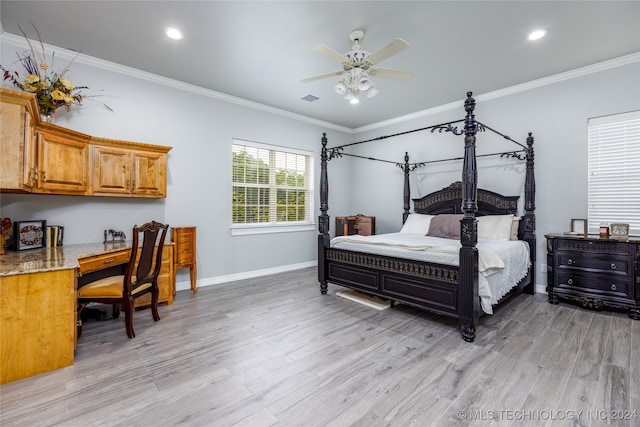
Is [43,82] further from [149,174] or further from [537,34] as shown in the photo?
[537,34]

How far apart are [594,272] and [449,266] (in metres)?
1.99

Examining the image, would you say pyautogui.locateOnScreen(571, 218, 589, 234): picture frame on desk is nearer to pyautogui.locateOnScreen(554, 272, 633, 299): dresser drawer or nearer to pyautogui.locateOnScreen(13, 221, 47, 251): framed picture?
pyautogui.locateOnScreen(554, 272, 633, 299): dresser drawer

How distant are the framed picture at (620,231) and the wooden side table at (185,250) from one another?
17.1ft

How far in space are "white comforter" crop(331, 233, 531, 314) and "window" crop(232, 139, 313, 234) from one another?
1.95m

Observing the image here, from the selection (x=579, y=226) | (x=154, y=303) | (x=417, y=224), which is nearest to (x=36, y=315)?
(x=154, y=303)

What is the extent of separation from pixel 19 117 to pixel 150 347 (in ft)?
7.32

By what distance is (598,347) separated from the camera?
8.07 ft

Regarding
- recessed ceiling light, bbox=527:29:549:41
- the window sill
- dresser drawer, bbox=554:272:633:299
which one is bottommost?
dresser drawer, bbox=554:272:633:299

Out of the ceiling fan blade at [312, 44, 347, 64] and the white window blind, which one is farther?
the white window blind

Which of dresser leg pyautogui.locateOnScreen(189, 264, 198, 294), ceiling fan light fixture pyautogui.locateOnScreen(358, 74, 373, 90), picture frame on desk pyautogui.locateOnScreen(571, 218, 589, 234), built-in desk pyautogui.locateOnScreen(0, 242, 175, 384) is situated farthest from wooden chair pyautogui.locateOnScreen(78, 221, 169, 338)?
picture frame on desk pyautogui.locateOnScreen(571, 218, 589, 234)

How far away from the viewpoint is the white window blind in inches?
135

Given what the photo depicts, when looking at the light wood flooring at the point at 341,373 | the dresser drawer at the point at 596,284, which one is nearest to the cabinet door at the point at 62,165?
the light wood flooring at the point at 341,373

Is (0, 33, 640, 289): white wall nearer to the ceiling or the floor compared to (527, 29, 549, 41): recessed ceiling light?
nearer to the floor

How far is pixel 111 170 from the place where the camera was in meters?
3.44
